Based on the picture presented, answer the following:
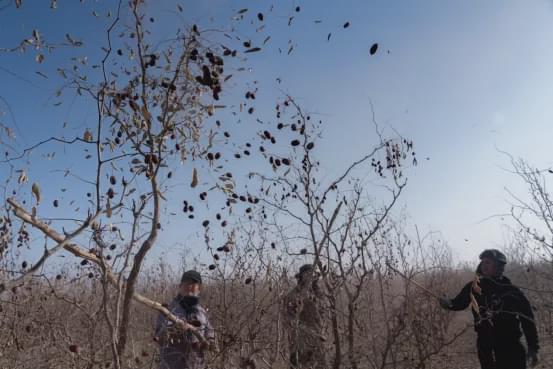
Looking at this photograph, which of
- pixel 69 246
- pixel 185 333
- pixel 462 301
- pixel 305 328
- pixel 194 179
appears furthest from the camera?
pixel 462 301

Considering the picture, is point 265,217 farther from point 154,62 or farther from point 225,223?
point 154,62

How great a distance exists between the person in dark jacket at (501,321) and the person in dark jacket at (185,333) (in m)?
2.37

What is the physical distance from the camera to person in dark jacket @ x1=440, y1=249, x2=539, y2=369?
3.73 m

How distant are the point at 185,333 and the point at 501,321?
3056 mm

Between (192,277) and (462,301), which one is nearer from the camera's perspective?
(192,277)

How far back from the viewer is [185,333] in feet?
9.37

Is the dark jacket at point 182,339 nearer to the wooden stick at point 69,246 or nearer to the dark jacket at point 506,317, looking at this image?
the wooden stick at point 69,246

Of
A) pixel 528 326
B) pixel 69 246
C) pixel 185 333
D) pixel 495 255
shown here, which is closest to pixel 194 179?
pixel 69 246

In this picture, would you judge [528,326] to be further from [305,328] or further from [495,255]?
[305,328]

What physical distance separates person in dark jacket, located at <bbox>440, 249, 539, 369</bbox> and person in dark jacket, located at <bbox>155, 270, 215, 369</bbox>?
237 centimetres

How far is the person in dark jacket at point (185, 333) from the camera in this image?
105 inches

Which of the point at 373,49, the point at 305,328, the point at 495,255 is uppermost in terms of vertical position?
the point at 373,49

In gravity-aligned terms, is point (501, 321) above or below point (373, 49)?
below

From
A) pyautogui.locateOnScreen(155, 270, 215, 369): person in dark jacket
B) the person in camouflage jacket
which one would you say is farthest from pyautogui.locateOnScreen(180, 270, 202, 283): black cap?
the person in camouflage jacket
